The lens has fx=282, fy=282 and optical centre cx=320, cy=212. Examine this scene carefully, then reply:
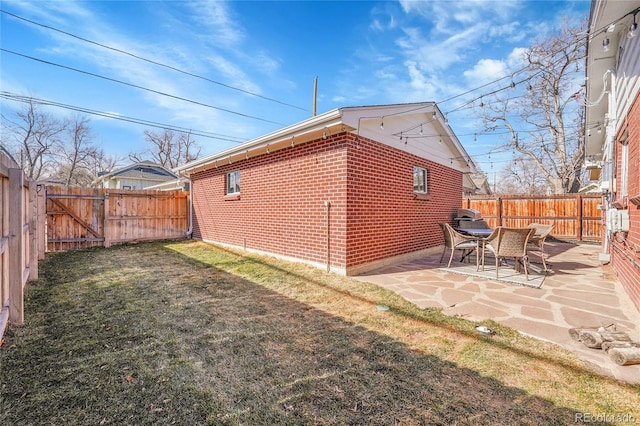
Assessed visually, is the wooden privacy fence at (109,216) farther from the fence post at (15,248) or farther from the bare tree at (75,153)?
the bare tree at (75,153)

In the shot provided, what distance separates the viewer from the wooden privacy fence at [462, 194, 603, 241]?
434 inches

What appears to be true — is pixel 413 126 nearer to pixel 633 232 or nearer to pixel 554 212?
pixel 633 232

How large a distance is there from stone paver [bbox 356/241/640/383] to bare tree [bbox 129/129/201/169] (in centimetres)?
3663

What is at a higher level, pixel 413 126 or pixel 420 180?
pixel 413 126

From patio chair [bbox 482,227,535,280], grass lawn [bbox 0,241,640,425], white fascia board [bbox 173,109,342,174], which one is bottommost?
grass lawn [bbox 0,241,640,425]

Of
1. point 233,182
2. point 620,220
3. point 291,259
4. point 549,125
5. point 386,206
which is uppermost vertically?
point 549,125

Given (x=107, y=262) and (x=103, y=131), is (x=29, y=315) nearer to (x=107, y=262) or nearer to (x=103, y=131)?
(x=107, y=262)

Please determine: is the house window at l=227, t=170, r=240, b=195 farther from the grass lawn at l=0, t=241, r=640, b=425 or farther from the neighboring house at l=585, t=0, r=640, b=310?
the neighboring house at l=585, t=0, r=640, b=310

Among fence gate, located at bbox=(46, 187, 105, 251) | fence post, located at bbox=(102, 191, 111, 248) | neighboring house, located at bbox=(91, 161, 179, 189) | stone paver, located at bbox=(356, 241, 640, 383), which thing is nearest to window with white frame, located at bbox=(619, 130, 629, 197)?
stone paver, located at bbox=(356, 241, 640, 383)

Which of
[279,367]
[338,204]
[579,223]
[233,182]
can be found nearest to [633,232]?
[338,204]

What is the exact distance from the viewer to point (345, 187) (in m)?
5.23

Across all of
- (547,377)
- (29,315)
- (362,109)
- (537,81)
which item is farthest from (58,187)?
(537,81)

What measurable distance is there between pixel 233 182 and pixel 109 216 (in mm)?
4454

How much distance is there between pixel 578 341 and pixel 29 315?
19.8 feet
